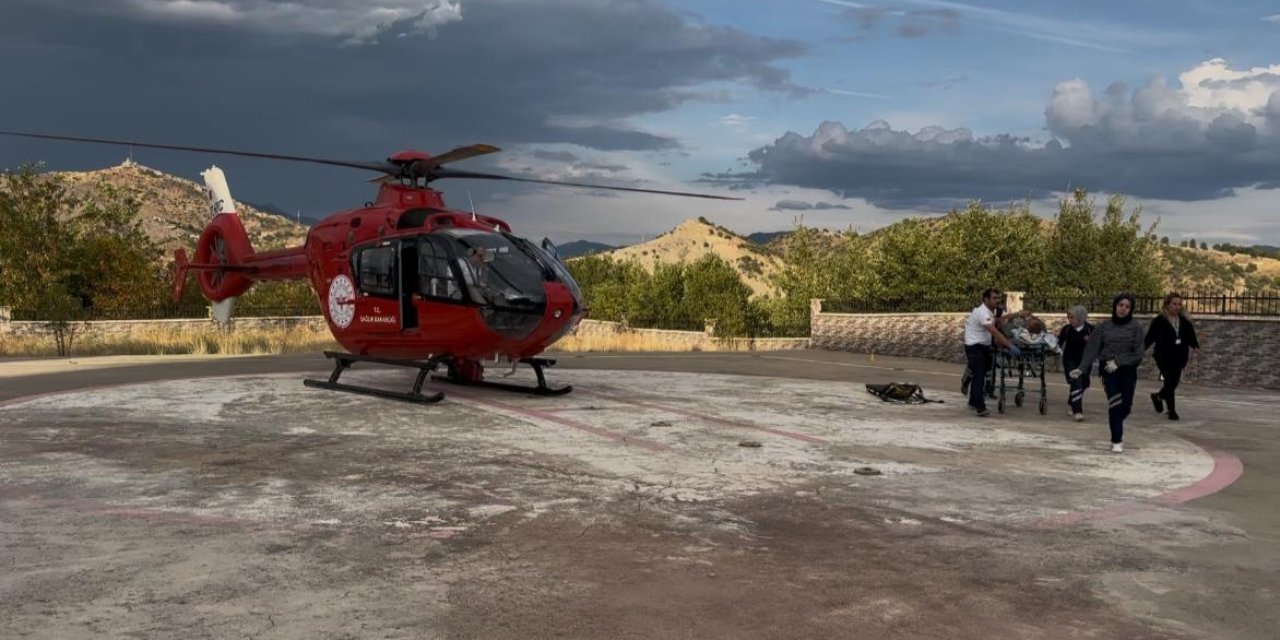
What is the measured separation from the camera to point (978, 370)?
13547 mm

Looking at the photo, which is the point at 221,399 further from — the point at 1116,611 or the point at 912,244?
the point at 912,244

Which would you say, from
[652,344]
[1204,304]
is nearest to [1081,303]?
[1204,304]

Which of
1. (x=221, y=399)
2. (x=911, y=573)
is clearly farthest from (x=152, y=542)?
(x=221, y=399)

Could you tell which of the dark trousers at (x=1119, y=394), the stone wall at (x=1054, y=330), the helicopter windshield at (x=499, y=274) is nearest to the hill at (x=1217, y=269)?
the stone wall at (x=1054, y=330)

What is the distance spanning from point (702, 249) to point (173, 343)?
9936cm

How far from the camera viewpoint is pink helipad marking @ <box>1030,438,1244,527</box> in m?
7.29

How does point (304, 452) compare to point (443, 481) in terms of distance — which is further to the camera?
point (304, 452)

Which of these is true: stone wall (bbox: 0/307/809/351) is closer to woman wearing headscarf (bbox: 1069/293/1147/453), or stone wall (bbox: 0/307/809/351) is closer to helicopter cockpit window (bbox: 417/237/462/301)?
helicopter cockpit window (bbox: 417/237/462/301)

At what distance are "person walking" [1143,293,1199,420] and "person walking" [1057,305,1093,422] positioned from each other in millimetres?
901

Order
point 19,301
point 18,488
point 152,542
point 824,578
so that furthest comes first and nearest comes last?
point 19,301
point 18,488
point 152,542
point 824,578

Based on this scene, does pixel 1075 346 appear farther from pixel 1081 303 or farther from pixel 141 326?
pixel 141 326

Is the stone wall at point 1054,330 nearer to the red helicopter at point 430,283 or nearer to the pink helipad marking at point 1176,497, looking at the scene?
the pink helipad marking at point 1176,497

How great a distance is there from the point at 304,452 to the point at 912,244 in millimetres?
33146

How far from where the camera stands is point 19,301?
37.8 m
